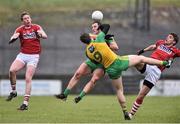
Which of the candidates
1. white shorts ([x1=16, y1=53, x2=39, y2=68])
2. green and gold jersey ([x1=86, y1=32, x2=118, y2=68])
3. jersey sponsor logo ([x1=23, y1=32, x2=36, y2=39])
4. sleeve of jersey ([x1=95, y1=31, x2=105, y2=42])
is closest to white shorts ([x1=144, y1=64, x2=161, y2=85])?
green and gold jersey ([x1=86, y1=32, x2=118, y2=68])

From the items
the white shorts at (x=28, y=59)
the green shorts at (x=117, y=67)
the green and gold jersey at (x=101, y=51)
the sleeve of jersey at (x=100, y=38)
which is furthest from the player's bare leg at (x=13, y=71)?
the green shorts at (x=117, y=67)

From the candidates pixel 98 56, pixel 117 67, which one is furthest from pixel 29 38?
pixel 117 67

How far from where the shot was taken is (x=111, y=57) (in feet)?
47.9

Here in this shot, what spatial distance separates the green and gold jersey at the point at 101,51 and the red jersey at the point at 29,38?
10.3ft

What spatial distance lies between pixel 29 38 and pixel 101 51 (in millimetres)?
3470

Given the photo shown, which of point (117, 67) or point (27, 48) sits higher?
point (117, 67)

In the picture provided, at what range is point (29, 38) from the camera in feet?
57.5

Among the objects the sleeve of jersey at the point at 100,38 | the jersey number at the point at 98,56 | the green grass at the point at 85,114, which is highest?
the sleeve of jersey at the point at 100,38

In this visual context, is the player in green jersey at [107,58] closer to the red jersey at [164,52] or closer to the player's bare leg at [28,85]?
the red jersey at [164,52]

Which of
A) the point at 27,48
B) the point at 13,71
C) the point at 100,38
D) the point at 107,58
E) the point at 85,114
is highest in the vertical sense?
the point at 100,38

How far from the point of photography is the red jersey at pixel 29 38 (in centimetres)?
1745

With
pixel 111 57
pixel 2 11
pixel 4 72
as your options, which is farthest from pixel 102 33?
pixel 2 11

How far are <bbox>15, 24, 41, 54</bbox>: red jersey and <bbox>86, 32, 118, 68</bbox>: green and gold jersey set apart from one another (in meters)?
3.13

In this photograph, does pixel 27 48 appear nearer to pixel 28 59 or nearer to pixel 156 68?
pixel 28 59
